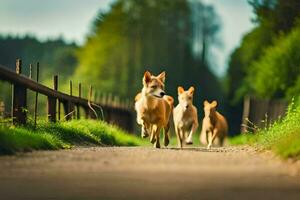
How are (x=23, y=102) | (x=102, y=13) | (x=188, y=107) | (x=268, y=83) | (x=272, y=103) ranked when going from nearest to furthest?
1. (x=23, y=102)
2. (x=188, y=107)
3. (x=272, y=103)
4. (x=268, y=83)
5. (x=102, y=13)

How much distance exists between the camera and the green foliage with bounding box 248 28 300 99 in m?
34.4

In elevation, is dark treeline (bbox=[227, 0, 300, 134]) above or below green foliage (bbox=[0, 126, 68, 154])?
above

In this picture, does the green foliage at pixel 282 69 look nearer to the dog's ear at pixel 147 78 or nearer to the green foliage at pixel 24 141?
the dog's ear at pixel 147 78

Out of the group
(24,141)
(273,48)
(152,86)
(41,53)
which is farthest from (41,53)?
(24,141)

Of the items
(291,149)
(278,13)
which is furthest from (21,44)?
(291,149)

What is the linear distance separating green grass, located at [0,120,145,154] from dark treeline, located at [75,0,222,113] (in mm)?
39454

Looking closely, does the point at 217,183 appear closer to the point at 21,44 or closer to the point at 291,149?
the point at 291,149

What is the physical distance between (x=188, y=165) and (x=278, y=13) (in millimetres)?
27582

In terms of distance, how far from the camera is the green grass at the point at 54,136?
502 inches

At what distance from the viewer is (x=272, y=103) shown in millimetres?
33500

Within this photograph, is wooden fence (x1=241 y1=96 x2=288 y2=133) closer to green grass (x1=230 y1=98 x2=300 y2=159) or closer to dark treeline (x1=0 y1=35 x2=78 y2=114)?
green grass (x1=230 y1=98 x2=300 y2=159)

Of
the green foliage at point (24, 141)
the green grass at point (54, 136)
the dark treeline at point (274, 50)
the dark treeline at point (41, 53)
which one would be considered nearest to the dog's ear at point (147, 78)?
the green grass at point (54, 136)

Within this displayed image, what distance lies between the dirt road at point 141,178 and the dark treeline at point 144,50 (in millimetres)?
48461

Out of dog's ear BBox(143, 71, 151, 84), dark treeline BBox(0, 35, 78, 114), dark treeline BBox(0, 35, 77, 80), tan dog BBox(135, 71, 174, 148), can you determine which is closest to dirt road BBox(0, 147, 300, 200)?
tan dog BBox(135, 71, 174, 148)
